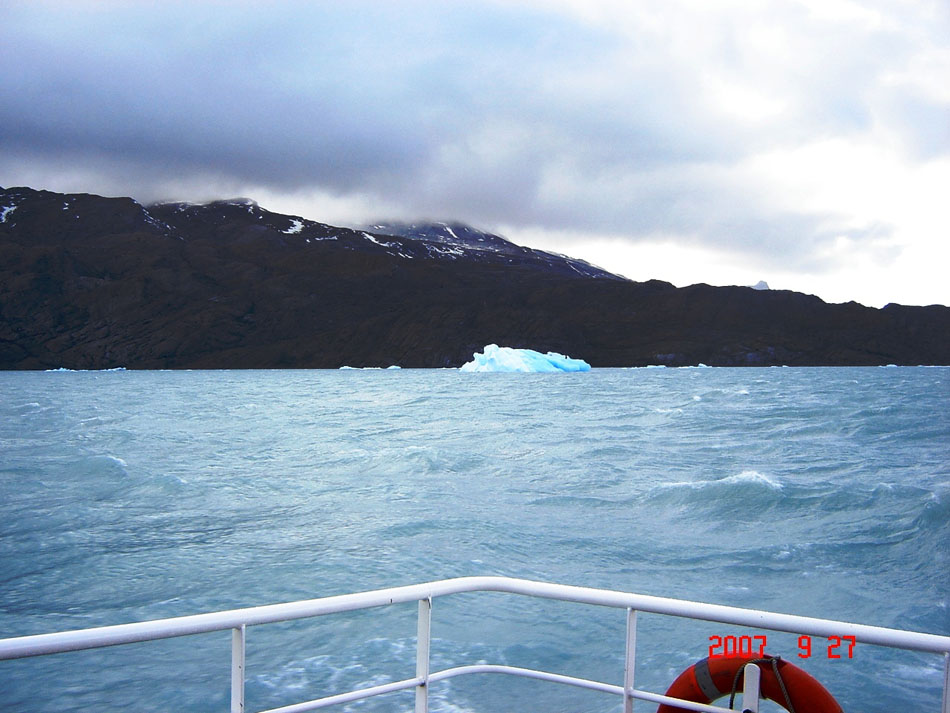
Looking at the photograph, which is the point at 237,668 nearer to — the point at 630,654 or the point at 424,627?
the point at 424,627

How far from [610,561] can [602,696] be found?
14.7ft

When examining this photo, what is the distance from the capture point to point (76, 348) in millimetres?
148500

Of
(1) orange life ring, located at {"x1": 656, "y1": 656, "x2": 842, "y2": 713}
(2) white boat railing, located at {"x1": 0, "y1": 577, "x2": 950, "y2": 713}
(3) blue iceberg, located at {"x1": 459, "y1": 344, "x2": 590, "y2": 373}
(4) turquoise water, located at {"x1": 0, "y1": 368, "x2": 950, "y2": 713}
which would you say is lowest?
(4) turquoise water, located at {"x1": 0, "y1": 368, "x2": 950, "y2": 713}

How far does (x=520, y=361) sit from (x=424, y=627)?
82828 mm

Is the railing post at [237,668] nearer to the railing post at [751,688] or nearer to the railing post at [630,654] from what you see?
the railing post at [630,654]

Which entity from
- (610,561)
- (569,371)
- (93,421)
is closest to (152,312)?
(569,371)

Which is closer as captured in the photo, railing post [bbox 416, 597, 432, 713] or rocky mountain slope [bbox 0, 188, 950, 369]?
railing post [bbox 416, 597, 432, 713]

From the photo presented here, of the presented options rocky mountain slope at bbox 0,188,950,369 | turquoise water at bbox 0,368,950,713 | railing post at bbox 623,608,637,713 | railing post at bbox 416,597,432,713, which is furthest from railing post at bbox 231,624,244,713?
rocky mountain slope at bbox 0,188,950,369

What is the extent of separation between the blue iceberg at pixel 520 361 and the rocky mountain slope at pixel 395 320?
54.6 meters

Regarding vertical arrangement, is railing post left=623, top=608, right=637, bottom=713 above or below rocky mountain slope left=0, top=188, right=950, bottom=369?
below

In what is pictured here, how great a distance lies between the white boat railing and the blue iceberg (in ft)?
252

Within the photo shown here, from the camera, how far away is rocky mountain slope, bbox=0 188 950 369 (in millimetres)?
144500

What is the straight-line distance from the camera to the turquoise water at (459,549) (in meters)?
7.27

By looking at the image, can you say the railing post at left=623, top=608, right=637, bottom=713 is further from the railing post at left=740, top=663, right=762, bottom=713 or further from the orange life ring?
the railing post at left=740, top=663, right=762, bottom=713
